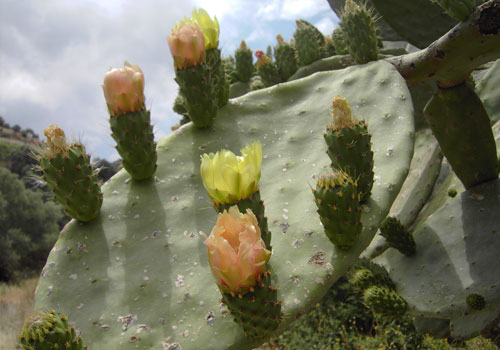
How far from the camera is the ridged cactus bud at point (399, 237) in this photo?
187 cm

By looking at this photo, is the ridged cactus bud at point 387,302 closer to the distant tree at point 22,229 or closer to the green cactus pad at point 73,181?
the green cactus pad at point 73,181

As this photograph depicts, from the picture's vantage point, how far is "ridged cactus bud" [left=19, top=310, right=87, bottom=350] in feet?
3.03

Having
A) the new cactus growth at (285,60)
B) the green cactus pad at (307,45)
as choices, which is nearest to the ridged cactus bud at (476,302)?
the green cactus pad at (307,45)

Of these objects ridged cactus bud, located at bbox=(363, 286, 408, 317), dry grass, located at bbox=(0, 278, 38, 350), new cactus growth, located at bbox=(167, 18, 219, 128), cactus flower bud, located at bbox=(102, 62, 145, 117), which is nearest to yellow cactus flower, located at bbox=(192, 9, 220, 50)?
new cactus growth, located at bbox=(167, 18, 219, 128)

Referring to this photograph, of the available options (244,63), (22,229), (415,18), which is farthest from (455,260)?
(22,229)

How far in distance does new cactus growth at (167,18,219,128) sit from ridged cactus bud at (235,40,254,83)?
1.92m

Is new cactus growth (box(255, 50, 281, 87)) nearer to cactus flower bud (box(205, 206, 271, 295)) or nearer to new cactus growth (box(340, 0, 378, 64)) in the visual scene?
new cactus growth (box(340, 0, 378, 64))

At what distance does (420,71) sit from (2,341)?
6.85 meters

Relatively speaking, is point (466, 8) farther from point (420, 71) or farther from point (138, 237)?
point (138, 237)

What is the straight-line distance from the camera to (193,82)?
5.22 ft

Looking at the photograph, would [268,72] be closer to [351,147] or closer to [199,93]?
[199,93]

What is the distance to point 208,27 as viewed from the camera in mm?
1714

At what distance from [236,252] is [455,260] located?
1291mm

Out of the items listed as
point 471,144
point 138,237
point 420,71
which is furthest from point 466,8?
point 138,237
